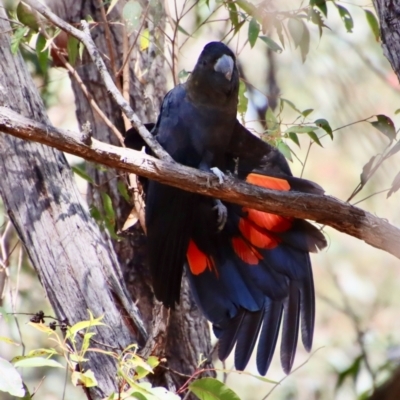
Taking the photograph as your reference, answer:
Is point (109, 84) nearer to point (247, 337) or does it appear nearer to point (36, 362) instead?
point (36, 362)

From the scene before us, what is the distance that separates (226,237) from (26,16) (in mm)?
1398

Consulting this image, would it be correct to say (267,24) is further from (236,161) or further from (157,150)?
(236,161)

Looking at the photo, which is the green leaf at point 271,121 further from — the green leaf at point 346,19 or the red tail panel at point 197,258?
the red tail panel at point 197,258

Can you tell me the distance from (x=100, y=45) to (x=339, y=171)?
7.39ft

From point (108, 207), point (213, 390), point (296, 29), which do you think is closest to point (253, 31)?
point (296, 29)

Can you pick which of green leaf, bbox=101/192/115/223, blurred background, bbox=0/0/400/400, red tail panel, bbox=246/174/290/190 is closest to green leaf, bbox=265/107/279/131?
blurred background, bbox=0/0/400/400

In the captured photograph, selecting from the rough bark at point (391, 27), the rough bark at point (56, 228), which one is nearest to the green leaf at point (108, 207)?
the rough bark at point (56, 228)

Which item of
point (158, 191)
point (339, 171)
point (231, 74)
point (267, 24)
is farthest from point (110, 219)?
point (339, 171)

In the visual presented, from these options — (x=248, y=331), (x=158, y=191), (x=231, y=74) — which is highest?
(x=231, y=74)

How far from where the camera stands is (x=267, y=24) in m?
2.21

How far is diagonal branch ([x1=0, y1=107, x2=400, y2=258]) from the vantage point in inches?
83.4

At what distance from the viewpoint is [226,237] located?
3223 millimetres

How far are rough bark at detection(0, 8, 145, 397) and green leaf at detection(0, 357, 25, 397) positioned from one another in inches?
26.8

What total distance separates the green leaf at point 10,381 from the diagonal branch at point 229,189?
2.30ft
